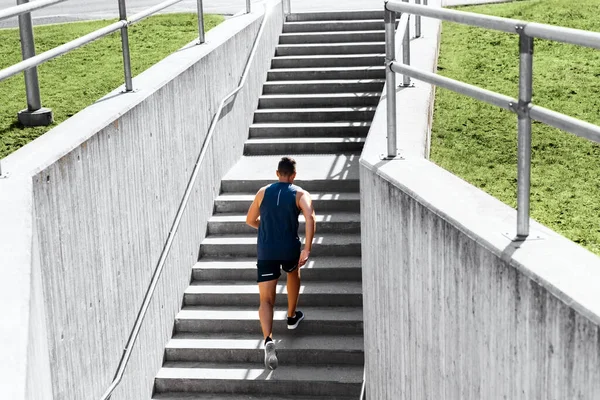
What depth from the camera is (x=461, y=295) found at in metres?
4.91

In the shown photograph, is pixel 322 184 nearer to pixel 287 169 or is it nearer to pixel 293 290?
pixel 293 290

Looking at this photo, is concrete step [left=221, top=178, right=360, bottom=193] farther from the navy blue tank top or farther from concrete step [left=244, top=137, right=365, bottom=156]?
the navy blue tank top

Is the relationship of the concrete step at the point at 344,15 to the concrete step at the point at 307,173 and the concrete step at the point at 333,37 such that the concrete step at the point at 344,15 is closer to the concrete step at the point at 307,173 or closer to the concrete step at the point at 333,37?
the concrete step at the point at 333,37

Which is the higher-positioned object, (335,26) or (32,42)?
(32,42)

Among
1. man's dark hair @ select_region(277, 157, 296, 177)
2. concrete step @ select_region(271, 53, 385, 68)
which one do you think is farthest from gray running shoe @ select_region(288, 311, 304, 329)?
concrete step @ select_region(271, 53, 385, 68)

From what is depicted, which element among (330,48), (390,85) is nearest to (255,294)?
(390,85)

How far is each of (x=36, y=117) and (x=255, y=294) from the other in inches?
125

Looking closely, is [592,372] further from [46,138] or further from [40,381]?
[46,138]

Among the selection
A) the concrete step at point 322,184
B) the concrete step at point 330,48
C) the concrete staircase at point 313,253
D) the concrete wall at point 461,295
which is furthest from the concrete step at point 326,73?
the concrete wall at point 461,295

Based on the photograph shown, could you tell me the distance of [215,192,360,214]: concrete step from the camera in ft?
34.1

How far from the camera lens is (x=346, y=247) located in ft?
32.6

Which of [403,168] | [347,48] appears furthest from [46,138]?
[347,48]

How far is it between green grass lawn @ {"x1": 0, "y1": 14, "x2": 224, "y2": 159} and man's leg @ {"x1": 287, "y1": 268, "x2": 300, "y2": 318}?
3303mm

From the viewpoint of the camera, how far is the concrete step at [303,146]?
1167cm
